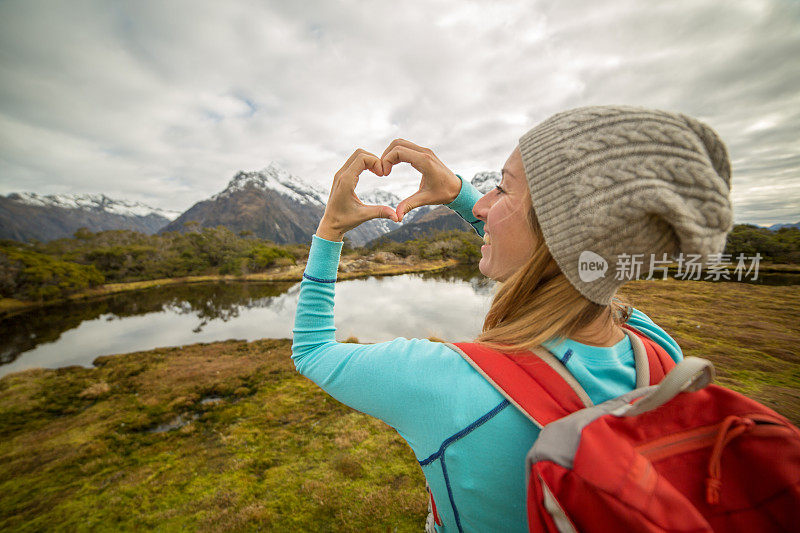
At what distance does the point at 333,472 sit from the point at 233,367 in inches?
318

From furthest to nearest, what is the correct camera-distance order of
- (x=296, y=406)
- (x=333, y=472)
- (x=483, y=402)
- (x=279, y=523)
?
1. (x=296, y=406)
2. (x=333, y=472)
3. (x=279, y=523)
4. (x=483, y=402)

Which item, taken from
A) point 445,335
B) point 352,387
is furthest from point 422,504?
point 445,335

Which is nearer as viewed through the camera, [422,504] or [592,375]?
[592,375]

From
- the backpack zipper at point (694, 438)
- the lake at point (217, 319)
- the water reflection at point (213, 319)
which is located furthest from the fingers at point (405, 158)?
the lake at point (217, 319)

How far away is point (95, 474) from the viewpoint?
16.8ft

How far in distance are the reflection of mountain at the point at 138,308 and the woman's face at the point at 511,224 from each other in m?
24.7

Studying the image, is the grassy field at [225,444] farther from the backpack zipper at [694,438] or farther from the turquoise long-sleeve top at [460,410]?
the backpack zipper at [694,438]

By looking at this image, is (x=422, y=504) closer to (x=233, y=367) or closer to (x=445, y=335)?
(x=233, y=367)

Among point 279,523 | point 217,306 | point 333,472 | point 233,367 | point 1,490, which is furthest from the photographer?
point 217,306

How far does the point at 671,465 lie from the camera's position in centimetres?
59

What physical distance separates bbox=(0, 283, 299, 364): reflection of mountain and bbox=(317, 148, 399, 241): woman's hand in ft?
78.9

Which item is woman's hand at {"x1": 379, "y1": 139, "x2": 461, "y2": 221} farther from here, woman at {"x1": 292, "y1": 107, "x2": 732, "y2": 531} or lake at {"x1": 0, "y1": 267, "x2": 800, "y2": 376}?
lake at {"x1": 0, "y1": 267, "x2": 800, "y2": 376}

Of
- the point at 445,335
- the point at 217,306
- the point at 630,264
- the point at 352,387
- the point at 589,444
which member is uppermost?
the point at 630,264

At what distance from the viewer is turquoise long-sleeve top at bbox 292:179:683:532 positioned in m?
0.75
